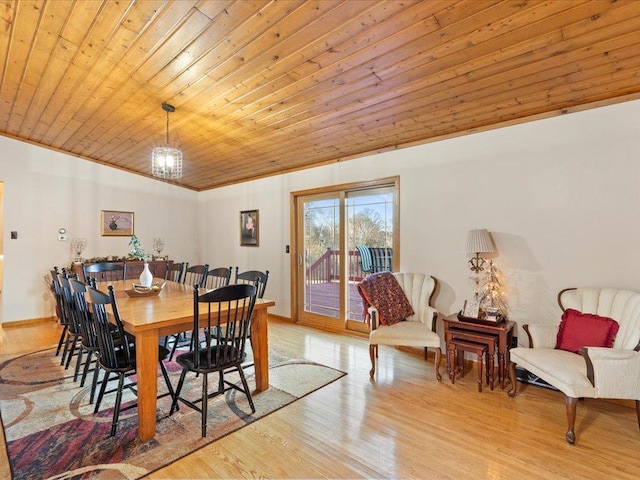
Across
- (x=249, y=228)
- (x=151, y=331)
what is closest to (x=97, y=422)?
(x=151, y=331)

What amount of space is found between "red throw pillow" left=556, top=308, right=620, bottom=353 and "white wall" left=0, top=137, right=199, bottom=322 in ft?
21.2

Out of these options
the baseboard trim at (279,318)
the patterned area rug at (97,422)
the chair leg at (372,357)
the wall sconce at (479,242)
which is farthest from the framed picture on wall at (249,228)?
the wall sconce at (479,242)

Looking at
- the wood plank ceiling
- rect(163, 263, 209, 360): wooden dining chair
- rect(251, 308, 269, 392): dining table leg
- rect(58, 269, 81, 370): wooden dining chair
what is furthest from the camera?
rect(163, 263, 209, 360): wooden dining chair

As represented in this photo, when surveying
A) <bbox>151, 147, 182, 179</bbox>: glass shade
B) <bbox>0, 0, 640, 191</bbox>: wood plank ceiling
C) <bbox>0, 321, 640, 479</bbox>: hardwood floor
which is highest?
<bbox>0, 0, 640, 191</bbox>: wood plank ceiling

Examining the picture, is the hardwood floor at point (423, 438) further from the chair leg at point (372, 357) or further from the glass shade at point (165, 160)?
the glass shade at point (165, 160)

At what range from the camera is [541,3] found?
1801 millimetres

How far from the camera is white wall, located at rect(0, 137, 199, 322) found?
16.2 ft

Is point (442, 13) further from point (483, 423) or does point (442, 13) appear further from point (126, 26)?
point (483, 423)

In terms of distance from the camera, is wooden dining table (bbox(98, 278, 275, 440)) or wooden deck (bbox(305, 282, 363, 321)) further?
wooden deck (bbox(305, 282, 363, 321))

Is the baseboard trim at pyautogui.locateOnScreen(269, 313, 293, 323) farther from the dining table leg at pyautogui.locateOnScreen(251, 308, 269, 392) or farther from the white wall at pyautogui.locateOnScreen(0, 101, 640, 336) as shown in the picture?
the dining table leg at pyautogui.locateOnScreen(251, 308, 269, 392)

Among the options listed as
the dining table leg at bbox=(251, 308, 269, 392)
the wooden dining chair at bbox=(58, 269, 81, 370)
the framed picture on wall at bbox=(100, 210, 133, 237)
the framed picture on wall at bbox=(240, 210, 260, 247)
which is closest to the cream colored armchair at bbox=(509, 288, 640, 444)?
the dining table leg at bbox=(251, 308, 269, 392)

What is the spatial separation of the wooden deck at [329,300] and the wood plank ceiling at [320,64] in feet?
6.62

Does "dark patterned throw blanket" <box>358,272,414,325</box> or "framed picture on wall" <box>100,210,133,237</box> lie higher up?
"framed picture on wall" <box>100,210,133,237</box>

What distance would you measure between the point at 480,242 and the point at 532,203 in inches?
23.0
